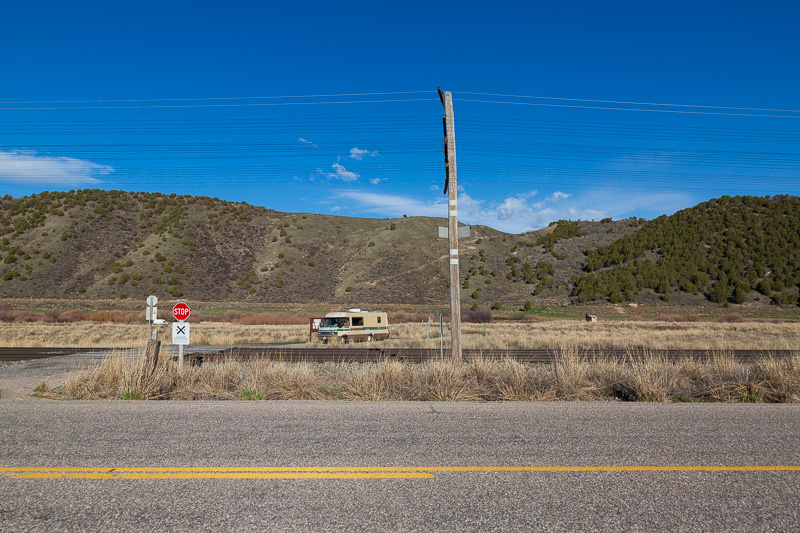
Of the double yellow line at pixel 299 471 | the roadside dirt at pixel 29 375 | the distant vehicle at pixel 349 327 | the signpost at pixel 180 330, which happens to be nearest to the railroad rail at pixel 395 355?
the roadside dirt at pixel 29 375

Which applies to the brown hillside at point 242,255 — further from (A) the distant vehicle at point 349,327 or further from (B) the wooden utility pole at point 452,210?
(B) the wooden utility pole at point 452,210

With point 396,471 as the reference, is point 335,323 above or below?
above

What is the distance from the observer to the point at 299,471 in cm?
506

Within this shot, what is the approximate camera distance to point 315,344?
25.0 metres

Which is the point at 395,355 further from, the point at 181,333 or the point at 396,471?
the point at 396,471

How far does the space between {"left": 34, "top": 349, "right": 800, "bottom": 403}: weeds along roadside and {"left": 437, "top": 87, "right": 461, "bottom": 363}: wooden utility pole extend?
1.37 m

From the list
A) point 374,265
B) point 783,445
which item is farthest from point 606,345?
point 374,265

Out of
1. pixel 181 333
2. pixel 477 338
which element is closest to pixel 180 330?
pixel 181 333

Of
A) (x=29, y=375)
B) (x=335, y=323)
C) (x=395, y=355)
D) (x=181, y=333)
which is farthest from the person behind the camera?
(x=335, y=323)

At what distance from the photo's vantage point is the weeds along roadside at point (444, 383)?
383 inches

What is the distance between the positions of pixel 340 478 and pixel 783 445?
18.0 ft

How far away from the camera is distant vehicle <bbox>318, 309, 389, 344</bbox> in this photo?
25.9 metres

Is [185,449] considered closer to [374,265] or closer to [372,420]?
[372,420]

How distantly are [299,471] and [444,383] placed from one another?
5388 millimetres
